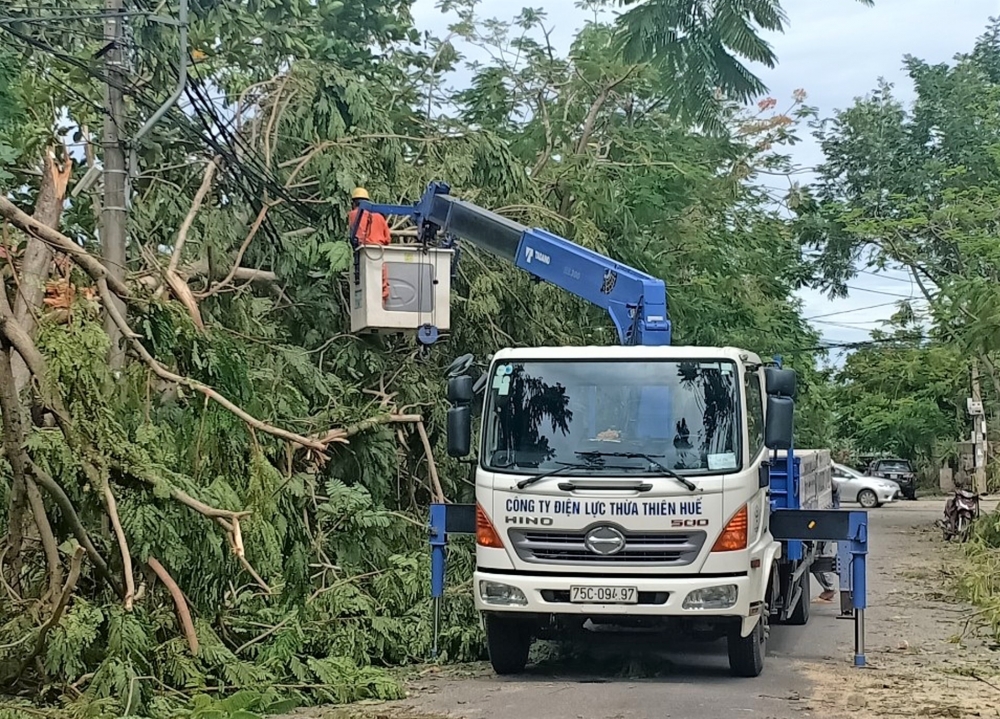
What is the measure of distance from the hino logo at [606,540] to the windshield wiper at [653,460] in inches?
20.5

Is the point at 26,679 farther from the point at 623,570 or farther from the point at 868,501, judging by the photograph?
the point at 868,501

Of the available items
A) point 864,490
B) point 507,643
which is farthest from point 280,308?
point 864,490

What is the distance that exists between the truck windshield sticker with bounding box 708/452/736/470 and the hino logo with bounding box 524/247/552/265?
119 inches

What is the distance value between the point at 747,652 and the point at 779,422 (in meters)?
1.77

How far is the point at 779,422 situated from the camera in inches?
337

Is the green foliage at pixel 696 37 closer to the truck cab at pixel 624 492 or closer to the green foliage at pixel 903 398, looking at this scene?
the truck cab at pixel 624 492

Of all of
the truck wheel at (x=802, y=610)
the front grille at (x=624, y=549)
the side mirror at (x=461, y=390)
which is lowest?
the truck wheel at (x=802, y=610)

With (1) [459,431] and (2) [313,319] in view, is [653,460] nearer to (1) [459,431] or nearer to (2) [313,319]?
(1) [459,431]

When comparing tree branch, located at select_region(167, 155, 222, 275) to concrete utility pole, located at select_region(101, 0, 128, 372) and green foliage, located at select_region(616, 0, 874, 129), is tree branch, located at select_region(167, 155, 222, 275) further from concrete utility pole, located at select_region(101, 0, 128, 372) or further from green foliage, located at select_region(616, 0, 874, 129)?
green foliage, located at select_region(616, 0, 874, 129)

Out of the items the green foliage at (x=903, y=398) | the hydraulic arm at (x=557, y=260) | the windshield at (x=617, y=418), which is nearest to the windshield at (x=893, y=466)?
the green foliage at (x=903, y=398)

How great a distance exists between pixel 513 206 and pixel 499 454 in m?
6.23

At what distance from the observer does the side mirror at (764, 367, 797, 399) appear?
28.3ft

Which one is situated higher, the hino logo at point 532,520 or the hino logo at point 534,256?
the hino logo at point 534,256

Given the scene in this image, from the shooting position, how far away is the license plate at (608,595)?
8.35 meters
